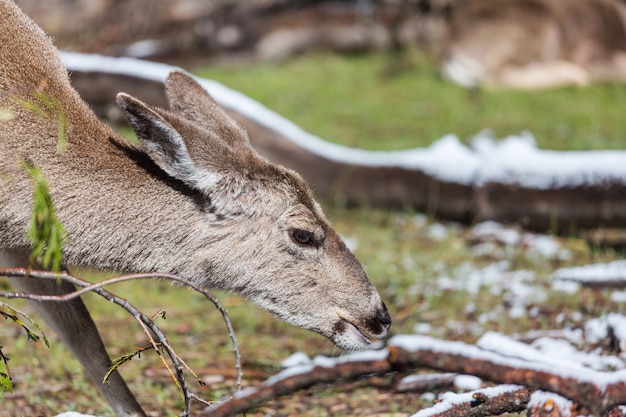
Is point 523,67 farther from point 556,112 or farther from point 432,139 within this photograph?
point 432,139

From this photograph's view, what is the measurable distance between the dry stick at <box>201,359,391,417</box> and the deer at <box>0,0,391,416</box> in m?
0.11

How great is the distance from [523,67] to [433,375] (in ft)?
22.9

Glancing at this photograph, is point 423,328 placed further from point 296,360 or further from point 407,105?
point 407,105

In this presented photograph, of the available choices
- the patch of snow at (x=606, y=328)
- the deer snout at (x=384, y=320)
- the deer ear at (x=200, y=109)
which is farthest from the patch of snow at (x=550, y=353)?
the deer ear at (x=200, y=109)

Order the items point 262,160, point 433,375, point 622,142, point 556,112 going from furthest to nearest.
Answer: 1. point 556,112
2. point 622,142
3. point 433,375
4. point 262,160

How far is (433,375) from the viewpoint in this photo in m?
4.31

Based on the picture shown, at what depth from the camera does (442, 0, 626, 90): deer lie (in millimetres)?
10617

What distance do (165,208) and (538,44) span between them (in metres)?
7.81

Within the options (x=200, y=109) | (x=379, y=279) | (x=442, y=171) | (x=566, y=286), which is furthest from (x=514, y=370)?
(x=442, y=171)

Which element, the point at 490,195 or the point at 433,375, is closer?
the point at 433,375

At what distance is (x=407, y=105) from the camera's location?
10070mm

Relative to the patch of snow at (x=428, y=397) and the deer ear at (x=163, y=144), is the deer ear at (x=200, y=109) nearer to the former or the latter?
the deer ear at (x=163, y=144)

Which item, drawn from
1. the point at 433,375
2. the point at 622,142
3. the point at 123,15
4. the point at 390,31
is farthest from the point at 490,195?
the point at 123,15

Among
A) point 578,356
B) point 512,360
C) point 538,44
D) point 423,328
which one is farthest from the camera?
point 538,44
